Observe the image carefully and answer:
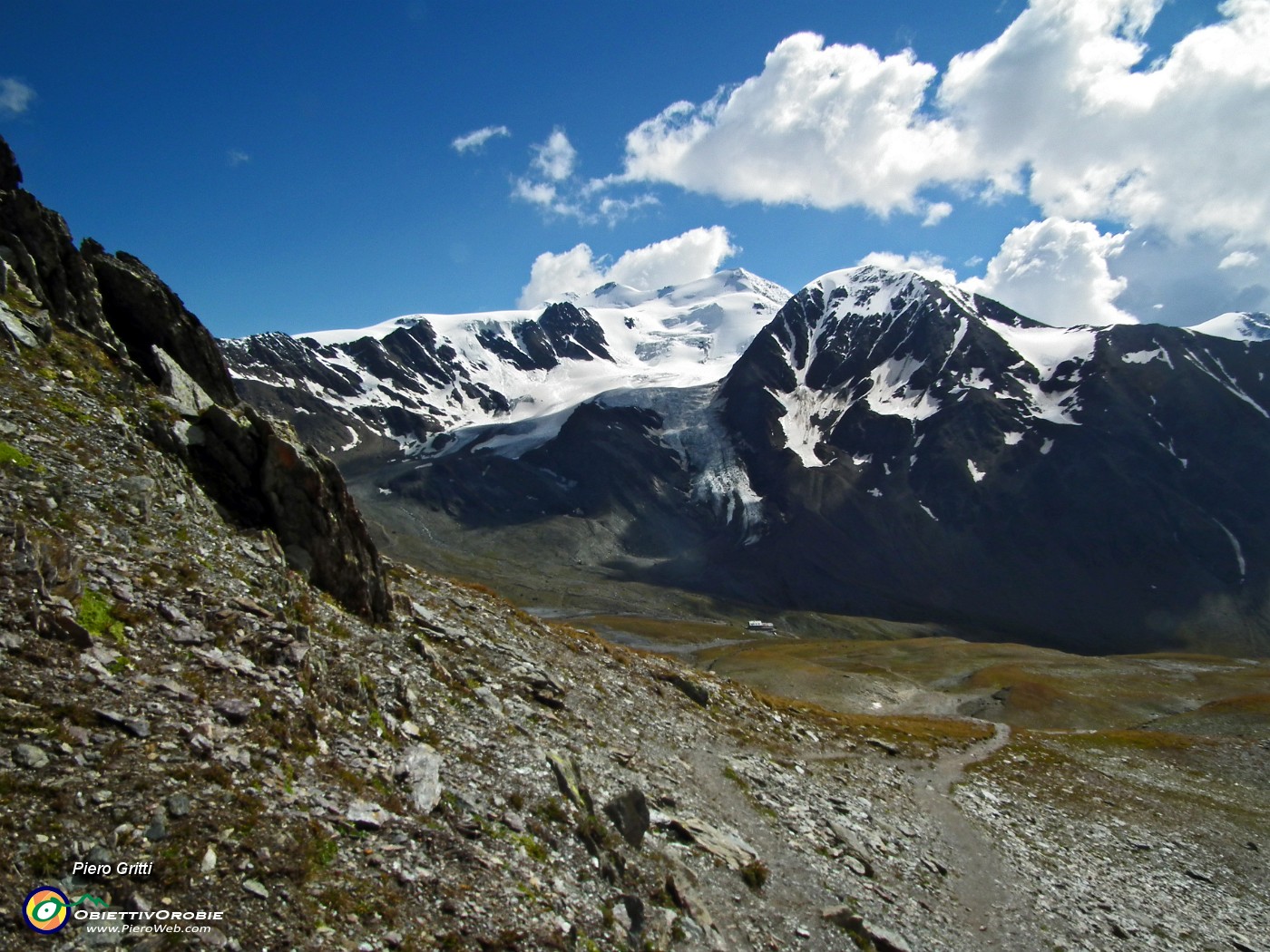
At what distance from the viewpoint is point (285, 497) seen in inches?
940

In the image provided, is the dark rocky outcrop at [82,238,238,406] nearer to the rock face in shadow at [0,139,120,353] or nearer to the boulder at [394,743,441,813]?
the rock face in shadow at [0,139,120,353]

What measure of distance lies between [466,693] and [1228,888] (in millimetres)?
36711

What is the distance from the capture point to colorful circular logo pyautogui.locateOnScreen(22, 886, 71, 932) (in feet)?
28.2

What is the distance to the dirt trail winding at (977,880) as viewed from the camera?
23.0 metres

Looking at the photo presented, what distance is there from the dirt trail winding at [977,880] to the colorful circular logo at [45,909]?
24.3m

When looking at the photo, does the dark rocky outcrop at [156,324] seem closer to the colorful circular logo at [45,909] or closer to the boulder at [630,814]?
the boulder at [630,814]

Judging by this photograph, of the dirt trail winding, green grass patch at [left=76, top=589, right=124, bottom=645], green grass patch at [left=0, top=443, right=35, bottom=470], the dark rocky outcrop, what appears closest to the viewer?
green grass patch at [left=76, top=589, right=124, bottom=645]

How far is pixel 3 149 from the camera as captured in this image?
101 feet

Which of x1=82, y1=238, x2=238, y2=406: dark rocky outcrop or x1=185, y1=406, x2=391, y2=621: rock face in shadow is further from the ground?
x1=82, y1=238, x2=238, y2=406: dark rocky outcrop

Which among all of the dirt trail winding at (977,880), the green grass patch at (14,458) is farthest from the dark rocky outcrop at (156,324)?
the dirt trail winding at (977,880)

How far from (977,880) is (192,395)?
115ft

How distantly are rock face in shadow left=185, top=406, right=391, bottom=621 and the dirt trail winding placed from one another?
76.6 ft

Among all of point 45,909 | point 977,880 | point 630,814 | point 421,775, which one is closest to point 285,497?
point 421,775

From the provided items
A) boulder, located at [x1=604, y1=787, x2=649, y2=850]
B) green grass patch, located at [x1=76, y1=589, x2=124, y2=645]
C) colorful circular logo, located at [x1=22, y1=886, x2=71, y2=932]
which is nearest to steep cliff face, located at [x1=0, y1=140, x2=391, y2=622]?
green grass patch, located at [x1=76, y1=589, x2=124, y2=645]
